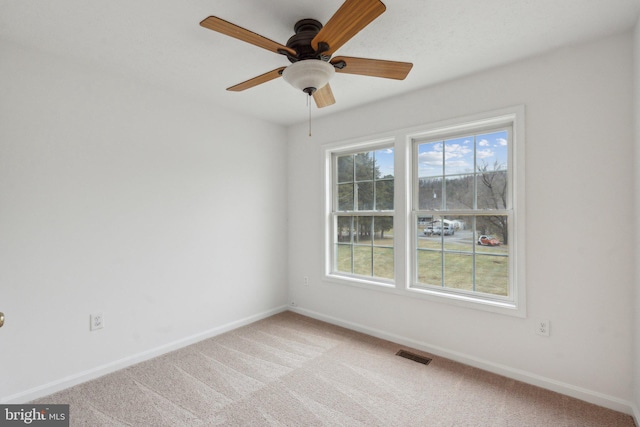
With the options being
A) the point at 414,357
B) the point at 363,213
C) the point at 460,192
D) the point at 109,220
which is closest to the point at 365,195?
the point at 363,213

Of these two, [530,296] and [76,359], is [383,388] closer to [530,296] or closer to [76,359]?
[530,296]

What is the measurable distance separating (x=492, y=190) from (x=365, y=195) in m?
1.28

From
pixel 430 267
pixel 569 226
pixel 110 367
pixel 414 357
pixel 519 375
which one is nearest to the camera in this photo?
pixel 569 226

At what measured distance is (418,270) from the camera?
119 inches

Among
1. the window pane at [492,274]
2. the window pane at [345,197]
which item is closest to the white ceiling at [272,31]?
the window pane at [345,197]

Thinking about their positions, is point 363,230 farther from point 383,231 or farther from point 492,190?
point 492,190

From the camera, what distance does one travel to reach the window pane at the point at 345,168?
362cm

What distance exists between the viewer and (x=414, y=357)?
2.74 meters

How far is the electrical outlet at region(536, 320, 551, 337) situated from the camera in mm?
2262

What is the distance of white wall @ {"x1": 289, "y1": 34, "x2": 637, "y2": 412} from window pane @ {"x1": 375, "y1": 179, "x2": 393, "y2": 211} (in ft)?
2.61

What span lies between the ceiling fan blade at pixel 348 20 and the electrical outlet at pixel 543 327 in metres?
2.37

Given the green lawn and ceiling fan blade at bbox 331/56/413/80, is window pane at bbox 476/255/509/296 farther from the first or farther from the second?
ceiling fan blade at bbox 331/56/413/80

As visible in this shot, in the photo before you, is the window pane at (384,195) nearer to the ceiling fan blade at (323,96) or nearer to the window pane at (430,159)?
the window pane at (430,159)

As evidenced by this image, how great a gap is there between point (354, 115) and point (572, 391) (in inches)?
117
